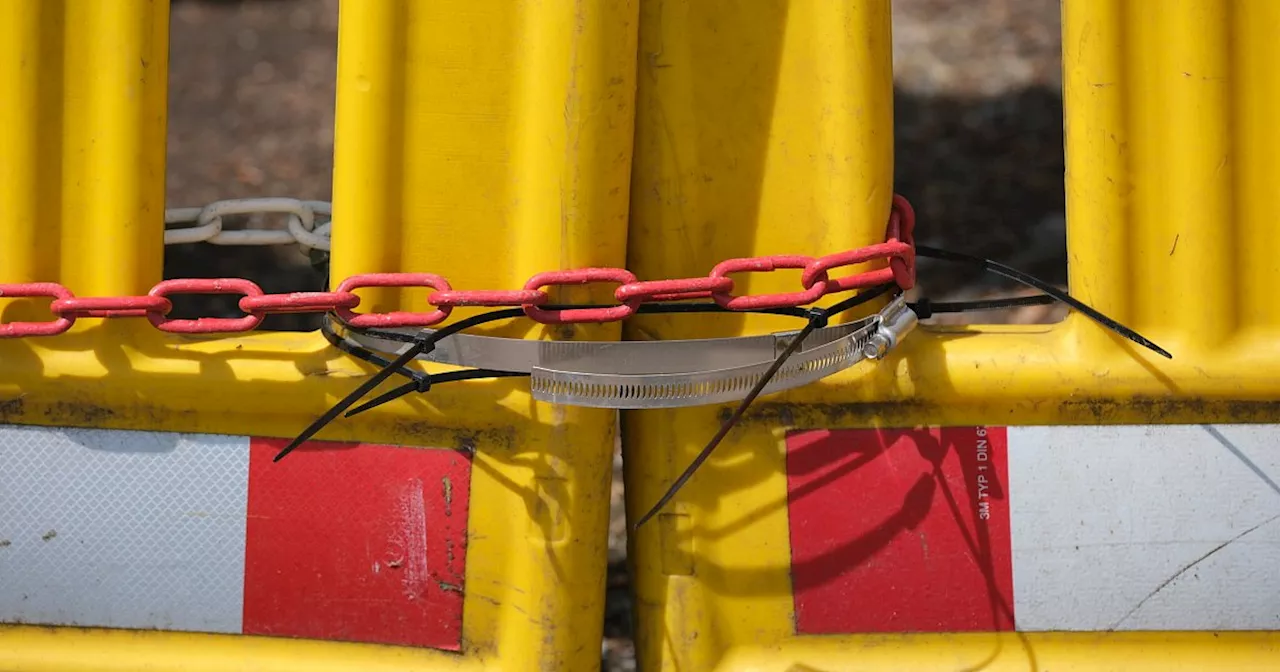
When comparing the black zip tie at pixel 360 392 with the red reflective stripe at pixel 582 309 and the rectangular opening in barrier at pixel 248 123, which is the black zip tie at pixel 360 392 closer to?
the red reflective stripe at pixel 582 309

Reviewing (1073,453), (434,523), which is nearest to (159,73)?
(434,523)

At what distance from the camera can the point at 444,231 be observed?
1078 mm

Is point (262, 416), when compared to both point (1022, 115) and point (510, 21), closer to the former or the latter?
point (510, 21)

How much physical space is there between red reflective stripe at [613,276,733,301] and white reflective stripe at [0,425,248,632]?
432mm

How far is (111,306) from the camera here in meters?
1.02

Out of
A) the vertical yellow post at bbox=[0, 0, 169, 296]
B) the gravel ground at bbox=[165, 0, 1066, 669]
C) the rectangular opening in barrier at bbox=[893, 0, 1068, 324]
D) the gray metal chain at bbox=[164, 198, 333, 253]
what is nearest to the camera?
the vertical yellow post at bbox=[0, 0, 169, 296]

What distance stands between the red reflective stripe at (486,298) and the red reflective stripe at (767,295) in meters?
0.17

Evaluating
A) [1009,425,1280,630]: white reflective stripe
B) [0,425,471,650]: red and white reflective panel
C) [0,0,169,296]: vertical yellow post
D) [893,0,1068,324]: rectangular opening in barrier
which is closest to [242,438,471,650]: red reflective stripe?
[0,425,471,650]: red and white reflective panel

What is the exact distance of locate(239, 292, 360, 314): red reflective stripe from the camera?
993mm

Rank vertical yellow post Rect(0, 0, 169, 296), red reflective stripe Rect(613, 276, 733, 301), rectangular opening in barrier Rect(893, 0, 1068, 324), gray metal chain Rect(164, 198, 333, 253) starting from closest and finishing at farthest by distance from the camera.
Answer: red reflective stripe Rect(613, 276, 733, 301)
vertical yellow post Rect(0, 0, 169, 296)
gray metal chain Rect(164, 198, 333, 253)
rectangular opening in barrier Rect(893, 0, 1068, 324)

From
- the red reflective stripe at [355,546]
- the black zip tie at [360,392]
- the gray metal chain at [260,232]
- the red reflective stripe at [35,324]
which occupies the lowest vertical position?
the red reflective stripe at [355,546]

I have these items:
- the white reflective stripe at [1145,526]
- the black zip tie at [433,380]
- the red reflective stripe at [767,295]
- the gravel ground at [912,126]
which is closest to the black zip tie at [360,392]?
the black zip tie at [433,380]

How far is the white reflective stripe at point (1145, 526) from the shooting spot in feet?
3.62

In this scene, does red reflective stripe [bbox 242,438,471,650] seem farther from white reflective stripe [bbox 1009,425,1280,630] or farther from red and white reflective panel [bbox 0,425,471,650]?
white reflective stripe [bbox 1009,425,1280,630]
